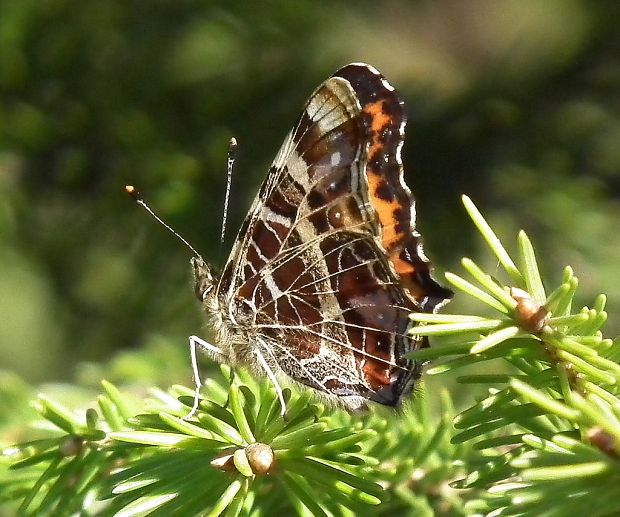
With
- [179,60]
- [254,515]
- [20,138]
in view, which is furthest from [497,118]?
[254,515]

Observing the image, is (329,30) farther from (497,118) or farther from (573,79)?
(573,79)

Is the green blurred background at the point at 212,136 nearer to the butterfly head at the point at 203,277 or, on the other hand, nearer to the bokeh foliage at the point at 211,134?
the bokeh foliage at the point at 211,134

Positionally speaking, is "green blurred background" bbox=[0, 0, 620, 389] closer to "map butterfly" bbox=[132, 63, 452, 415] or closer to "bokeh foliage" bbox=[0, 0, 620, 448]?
"bokeh foliage" bbox=[0, 0, 620, 448]

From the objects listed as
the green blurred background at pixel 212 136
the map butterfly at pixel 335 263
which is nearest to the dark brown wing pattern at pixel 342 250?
the map butterfly at pixel 335 263

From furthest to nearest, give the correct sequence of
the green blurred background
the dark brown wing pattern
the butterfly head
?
the green blurred background, the butterfly head, the dark brown wing pattern

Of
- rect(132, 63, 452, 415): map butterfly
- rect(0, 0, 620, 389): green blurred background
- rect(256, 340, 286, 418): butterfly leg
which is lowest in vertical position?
rect(256, 340, 286, 418): butterfly leg

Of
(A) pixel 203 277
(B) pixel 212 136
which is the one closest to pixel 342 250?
(A) pixel 203 277

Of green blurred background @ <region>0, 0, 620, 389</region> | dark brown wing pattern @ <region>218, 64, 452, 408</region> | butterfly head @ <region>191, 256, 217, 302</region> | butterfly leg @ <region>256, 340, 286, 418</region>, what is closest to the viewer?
butterfly leg @ <region>256, 340, 286, 418</region>

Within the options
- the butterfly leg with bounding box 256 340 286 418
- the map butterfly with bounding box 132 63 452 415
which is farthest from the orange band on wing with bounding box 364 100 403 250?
the butterfly leg with bounding box 256 340 286 418

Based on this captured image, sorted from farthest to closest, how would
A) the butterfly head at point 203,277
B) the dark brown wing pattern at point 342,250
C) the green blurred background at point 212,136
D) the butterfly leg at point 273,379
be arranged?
the green blurred background at point 212,136, the butterfly head at point 203,277, the dark brown wing pattern at point 342,250, the butterfly leg at point 273,379
